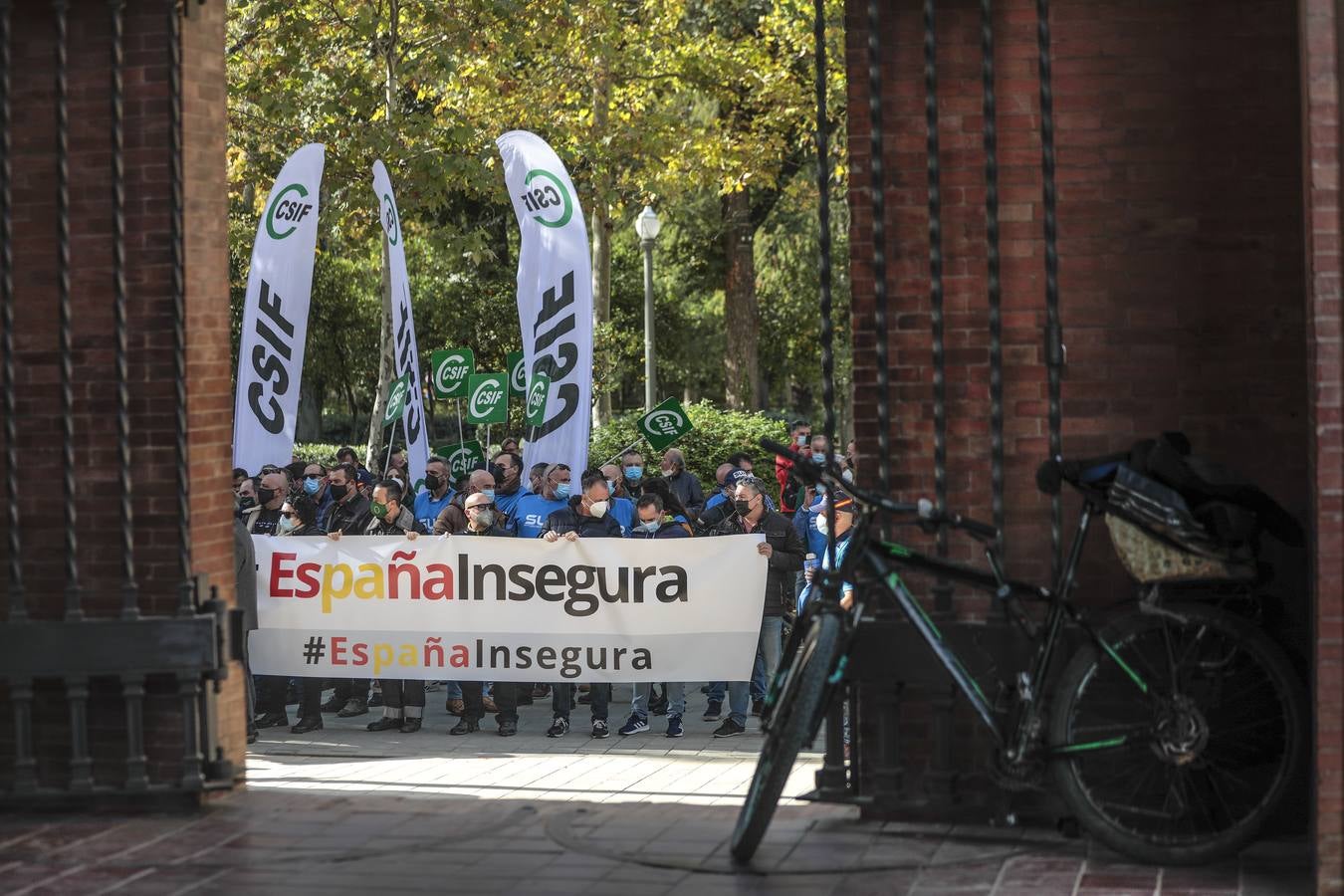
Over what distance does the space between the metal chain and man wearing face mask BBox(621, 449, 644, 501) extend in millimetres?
8183

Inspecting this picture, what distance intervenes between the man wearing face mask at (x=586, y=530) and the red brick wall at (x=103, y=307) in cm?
368

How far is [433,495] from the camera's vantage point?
15.1 metres

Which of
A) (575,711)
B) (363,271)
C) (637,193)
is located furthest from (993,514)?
(363,271)

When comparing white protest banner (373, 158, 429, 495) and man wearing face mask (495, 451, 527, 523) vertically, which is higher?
white protest banner (373, 158, 429, 495)

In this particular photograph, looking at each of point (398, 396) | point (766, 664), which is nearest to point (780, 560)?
point (766, 664)

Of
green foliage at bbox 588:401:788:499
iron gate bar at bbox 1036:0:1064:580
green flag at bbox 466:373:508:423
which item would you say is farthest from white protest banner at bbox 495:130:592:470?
green foliage at bbox 588:401:788:499

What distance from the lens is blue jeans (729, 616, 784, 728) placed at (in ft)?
37.5

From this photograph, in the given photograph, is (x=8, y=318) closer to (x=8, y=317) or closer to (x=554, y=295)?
(x=8, y=317)

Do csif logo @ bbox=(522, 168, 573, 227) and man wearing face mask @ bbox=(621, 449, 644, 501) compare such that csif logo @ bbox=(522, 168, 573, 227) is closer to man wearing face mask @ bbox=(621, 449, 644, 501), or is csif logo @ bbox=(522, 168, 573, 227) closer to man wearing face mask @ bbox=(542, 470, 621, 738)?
man wearing face mask @ bbox=(542, 470, 621, 738)

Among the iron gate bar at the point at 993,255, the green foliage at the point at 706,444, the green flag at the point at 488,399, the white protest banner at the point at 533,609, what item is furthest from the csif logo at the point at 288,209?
the iron gate bar at the point at 993,255

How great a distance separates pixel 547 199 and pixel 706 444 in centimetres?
1173

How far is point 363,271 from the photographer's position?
133 ft

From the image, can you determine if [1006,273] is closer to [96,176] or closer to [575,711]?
[96,176]

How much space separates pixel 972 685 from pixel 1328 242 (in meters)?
2.06
